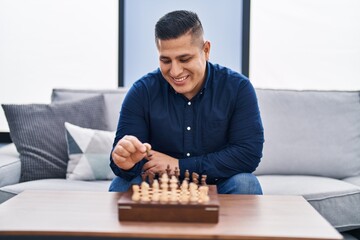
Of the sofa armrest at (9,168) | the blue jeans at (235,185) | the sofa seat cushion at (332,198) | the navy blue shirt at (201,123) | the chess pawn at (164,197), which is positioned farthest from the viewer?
the sofa armrest at (9,168)

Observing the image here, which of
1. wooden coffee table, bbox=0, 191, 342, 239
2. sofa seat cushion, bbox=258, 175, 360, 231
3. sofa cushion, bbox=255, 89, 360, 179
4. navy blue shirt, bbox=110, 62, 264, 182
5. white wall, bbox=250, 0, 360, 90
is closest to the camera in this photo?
wooden coffee table, bbox=0, 191, 342, 239

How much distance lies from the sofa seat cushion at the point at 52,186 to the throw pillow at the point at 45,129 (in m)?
0.11

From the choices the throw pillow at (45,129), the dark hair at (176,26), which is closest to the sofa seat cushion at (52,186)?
the throw pillow at (45,129)

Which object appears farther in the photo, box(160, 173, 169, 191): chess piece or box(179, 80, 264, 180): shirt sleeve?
box(179, 80, 264, 180): shirt sleeve

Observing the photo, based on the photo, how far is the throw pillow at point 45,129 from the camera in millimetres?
2514

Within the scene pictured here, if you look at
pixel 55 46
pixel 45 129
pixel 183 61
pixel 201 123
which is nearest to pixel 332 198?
pixel 201 123

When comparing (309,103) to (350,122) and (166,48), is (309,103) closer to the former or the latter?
(350,122)

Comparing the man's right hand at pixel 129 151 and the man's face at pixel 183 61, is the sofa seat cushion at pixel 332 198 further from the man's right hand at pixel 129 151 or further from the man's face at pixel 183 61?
the man's right hand at pixel 129 151

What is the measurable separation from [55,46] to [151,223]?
221 centimetres

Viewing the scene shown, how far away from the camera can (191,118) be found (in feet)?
6.29

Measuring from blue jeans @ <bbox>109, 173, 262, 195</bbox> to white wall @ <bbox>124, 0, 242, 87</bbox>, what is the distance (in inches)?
61.6

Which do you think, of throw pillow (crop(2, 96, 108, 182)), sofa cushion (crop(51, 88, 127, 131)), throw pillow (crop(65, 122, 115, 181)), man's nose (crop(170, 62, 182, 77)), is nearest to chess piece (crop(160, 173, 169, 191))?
man's nose (crop(170, 62, 182, 77))

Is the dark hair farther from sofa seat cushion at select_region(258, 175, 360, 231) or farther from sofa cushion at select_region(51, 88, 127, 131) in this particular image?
sofa cushion at select_region(51, 88, 127, 131)

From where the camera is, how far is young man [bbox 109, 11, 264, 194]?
1.80 m
